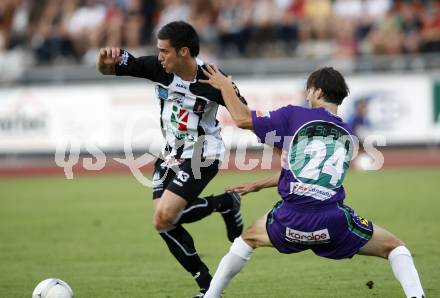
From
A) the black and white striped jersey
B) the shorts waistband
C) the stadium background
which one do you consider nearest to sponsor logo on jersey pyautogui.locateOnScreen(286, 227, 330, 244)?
the shorts waistband

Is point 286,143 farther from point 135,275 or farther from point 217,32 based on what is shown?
point 217,32

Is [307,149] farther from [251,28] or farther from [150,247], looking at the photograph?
[251,28]

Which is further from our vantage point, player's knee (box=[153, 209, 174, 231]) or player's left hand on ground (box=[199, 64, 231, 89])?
player's knee (box=[153, 209, 174, 231])

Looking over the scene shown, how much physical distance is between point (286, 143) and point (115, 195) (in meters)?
9.74

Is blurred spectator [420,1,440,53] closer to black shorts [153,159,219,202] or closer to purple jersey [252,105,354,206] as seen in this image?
black shorts [153,159,219,202]

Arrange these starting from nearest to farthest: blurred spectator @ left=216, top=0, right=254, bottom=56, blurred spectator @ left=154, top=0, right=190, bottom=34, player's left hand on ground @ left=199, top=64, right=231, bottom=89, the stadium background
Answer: player's left hand on ground @ left=199, top=64, right=231, bottom=89 → the stadium background → blurred spectator @ left=216, top=0, right=254, bottom=56 → blurred spectator @ left=154, top=0, right=190, bottom=34

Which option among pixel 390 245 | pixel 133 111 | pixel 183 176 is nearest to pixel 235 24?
pixel 133 111

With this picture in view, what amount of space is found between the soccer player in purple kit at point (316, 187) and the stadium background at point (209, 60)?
645 cm

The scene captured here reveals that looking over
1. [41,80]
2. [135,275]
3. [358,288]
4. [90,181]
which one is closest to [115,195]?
[90,181]

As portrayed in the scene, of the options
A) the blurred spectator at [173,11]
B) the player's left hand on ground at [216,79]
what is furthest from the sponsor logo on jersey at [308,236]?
the blurred spectator at [173,11]

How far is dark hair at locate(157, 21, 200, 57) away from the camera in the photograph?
297 inches

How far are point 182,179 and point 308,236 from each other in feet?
5.26

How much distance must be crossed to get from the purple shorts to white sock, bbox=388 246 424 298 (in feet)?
0.80

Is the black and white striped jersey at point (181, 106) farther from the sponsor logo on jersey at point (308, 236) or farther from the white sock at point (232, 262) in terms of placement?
the sponsor logo on jersey at point (308, 236)
